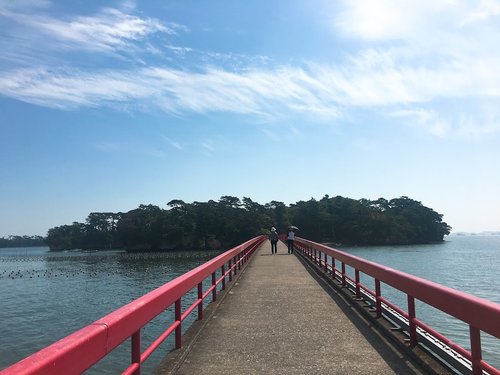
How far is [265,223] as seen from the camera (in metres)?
146

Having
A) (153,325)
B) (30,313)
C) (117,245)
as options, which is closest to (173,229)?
(117,245)

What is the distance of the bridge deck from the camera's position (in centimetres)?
511

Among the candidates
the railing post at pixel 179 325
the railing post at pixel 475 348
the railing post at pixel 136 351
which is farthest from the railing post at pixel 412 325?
the railing post at pixel 136 351

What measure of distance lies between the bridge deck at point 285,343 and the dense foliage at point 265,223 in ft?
435

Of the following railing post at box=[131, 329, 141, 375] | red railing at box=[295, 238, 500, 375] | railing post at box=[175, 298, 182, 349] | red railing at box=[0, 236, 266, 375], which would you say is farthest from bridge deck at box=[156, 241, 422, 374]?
railing post at box=[131, 329, 141, 375]

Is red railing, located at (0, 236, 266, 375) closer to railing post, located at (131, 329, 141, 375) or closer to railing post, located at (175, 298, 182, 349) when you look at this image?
railing post, located at (131, 329, 141, 375)

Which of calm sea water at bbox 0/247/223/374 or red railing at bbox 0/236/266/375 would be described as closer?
red railing at bbox 0/236/266/375

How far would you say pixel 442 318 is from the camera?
19719mm

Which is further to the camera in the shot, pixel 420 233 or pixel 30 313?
pixel 420 233

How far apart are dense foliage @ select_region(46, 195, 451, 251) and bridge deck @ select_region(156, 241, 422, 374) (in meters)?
133

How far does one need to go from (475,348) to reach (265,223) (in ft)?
468

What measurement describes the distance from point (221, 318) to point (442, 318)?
50.2ft

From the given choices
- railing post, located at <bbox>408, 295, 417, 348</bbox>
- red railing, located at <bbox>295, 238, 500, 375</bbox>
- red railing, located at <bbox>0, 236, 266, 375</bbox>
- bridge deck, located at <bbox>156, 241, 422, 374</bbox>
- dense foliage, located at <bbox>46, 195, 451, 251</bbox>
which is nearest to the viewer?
Answer: red railing, located at <bbox>0, 236, 266, 375</bbox>

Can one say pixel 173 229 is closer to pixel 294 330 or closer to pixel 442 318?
pixel 442 318
